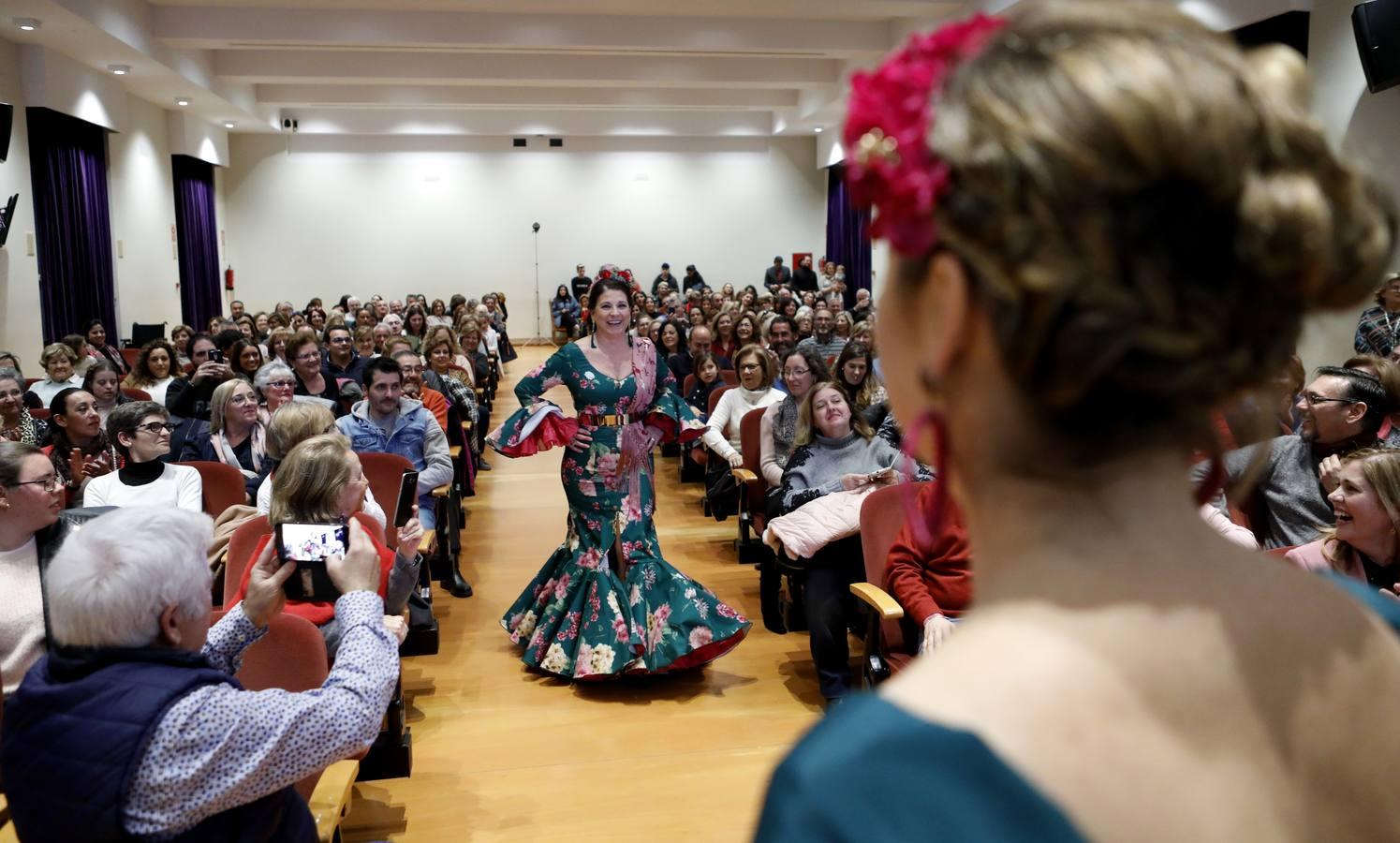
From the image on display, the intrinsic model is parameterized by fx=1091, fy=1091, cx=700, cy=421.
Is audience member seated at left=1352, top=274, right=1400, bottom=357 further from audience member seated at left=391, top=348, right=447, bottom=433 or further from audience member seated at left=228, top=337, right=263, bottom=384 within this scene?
audience member seated at left=228, top=337, right=263, bottom=384

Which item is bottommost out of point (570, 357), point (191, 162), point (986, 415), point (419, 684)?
point (419, 684)

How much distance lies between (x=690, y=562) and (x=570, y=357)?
6.16 ft

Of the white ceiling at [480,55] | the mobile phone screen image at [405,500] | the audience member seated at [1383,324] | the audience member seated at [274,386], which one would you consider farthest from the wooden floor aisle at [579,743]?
the white ceiling at [480,55]

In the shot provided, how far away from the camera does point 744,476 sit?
17.2ft

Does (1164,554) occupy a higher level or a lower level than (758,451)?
higher

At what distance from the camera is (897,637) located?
132 inches

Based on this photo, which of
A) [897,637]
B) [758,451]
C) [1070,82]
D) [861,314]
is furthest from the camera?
[861,314]

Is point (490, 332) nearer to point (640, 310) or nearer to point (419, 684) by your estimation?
point (640, 310)

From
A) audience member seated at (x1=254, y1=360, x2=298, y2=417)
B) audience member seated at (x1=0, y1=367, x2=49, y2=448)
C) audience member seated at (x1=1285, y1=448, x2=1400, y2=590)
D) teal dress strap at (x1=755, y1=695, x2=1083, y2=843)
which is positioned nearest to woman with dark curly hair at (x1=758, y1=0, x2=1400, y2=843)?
teal dress strap at (x1=755, y1=695, x2=1083, y2=843)

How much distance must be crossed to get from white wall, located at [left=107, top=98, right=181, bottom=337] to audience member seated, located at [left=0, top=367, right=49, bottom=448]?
28.8ft

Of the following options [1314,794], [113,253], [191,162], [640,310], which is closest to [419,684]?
[1314,794]

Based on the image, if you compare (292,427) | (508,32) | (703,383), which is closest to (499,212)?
(508,32)

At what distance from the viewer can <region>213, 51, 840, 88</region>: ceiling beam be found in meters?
15.3

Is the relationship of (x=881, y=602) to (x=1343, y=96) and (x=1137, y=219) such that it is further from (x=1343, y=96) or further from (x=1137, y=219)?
(x=1343, y=96)
